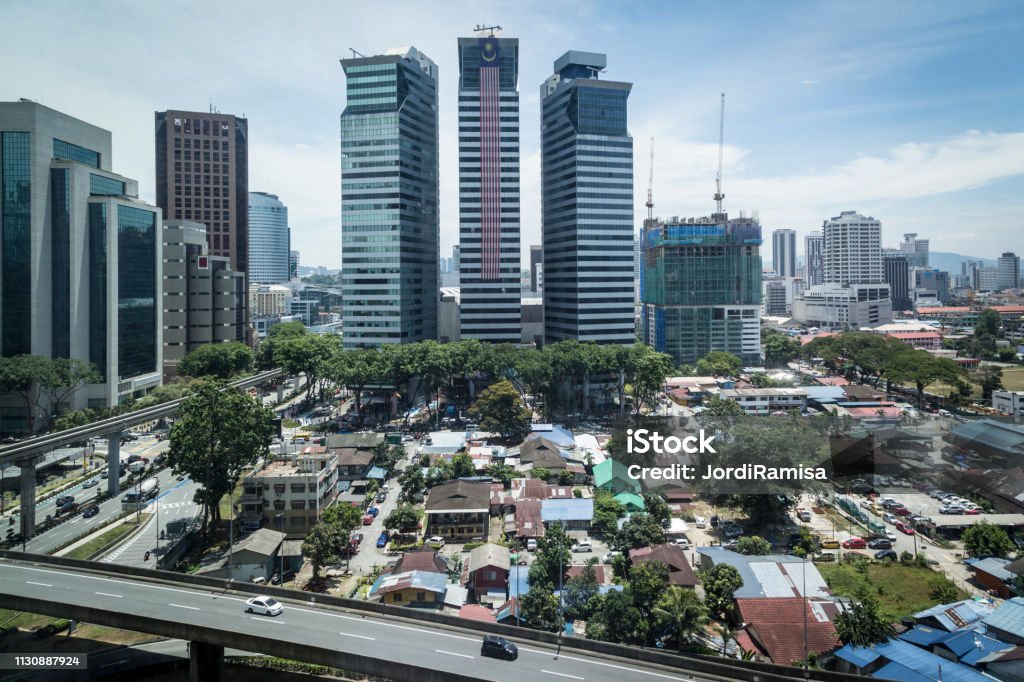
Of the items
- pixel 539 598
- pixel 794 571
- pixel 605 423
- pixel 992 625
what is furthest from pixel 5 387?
pixel 992 625

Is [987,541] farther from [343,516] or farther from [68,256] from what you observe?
[68,256]

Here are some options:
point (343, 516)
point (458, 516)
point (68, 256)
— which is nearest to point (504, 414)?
point (458, 516)

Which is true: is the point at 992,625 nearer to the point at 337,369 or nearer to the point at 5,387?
the point at 337,369

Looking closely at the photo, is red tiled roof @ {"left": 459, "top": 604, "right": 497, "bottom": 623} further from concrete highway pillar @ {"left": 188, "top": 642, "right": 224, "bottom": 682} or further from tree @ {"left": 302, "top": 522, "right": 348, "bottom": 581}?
concrete highway pillar @ {"left": 188, "top": 642, "right": 224, "bottom": 682}

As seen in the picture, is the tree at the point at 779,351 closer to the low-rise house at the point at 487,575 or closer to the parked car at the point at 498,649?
the low-rise house at the point at 487,575

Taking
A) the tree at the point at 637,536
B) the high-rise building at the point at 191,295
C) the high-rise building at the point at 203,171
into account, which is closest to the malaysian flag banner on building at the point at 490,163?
the high-rise building at the point at 191,295

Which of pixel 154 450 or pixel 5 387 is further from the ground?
pixel 5 387
